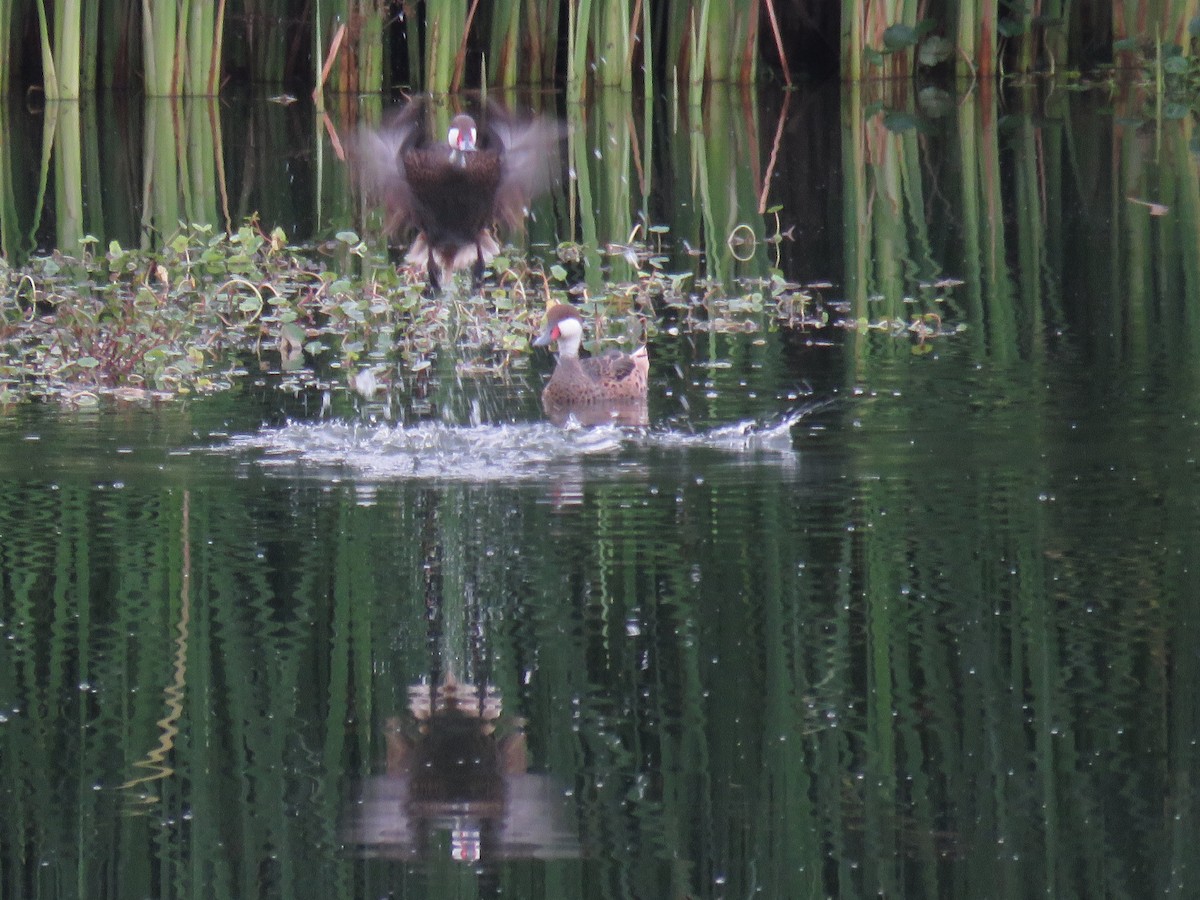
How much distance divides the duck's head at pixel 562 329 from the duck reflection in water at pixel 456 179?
0.59 m

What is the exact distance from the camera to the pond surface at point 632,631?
3.36m

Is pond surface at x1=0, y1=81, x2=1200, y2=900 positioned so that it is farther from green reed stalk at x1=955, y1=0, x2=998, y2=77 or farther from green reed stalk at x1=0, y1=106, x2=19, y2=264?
green reed stalk at x1=955, y1=0, x2=998, y2=77

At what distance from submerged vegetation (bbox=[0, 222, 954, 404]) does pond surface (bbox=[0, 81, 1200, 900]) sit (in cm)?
29

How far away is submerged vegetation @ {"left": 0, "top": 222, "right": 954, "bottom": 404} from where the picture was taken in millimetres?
7297

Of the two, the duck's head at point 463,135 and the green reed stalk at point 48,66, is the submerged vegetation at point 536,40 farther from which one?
the duck's head at point 463,135

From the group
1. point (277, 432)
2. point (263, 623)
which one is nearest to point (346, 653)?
point (263, 623)

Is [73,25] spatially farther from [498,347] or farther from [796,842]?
[796,842]

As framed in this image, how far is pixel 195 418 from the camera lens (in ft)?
21.4

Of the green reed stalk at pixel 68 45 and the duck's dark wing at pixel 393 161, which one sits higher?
the green reed stalk at pixel 68 45

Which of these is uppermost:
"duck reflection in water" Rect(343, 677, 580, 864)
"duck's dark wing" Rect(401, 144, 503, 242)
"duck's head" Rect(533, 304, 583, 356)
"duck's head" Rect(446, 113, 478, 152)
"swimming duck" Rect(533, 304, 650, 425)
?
"duck's head" Rect(446, 113, 478, 152)

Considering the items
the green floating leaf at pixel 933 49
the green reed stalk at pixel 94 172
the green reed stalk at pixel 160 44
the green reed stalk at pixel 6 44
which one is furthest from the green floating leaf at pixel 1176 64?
the green reed stalk at pixel 6 44

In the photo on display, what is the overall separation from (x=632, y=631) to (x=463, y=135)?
256 cm

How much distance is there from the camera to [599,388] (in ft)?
21.5

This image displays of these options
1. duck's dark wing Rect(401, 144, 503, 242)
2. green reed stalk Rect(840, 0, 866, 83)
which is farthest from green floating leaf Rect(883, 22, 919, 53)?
duck's dark wing Rect(401, 144, 503, 242)
